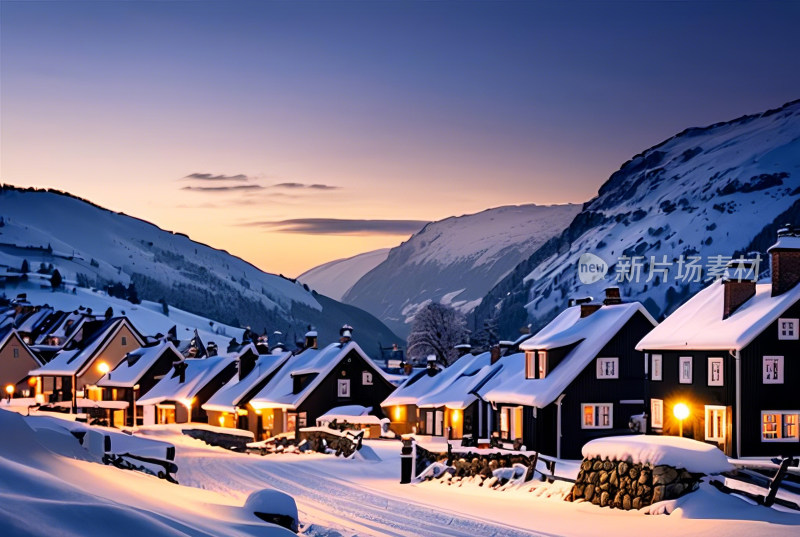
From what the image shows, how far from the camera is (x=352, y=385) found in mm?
78875

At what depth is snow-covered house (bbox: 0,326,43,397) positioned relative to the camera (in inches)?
4791

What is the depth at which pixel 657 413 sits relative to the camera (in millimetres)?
50344

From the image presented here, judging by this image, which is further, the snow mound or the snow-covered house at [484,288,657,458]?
the snow-covered house at [484,288,657,458]

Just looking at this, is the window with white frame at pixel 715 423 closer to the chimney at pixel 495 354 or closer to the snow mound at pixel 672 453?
the snow mound at pixel 672 453

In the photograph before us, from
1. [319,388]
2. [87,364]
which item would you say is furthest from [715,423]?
[87,364]

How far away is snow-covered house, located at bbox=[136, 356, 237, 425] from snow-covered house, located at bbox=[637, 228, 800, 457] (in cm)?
5210

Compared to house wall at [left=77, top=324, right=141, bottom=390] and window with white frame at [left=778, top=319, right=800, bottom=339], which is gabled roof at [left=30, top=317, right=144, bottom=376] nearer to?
house wall at [left=77, top=324, right=141, bottom=390]

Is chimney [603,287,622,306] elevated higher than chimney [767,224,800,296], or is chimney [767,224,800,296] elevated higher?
chimney [767,224,800,296]

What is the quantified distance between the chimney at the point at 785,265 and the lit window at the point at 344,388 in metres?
38.1

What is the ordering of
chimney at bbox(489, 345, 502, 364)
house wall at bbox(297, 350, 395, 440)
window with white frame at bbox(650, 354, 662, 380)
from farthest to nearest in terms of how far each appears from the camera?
house wall at bbox(297, 350, 395, 440), chimney at bbox(489, 345, 502, 364), window with white frame at bbox(650, 354, 662, 380)

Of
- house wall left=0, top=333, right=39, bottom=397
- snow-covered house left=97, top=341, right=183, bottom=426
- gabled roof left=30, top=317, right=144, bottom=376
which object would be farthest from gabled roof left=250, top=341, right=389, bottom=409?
house wall left=0, top=333, right=39, bottom=397

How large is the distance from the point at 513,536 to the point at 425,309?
120m

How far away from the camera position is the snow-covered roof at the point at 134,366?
3959 inches

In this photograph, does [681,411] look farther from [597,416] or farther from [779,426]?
[597,416]
